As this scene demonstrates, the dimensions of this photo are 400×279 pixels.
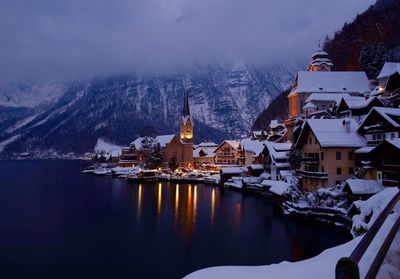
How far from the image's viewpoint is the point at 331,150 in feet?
147

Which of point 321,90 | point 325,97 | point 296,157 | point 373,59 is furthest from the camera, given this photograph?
point 373,59

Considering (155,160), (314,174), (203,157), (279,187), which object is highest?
(203,157)

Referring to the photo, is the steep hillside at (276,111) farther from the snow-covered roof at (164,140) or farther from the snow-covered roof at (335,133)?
the snow-covered roof at (335,133)

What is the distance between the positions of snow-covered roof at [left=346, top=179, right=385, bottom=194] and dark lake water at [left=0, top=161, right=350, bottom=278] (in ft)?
17.9

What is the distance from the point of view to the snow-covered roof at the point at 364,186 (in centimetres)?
3698

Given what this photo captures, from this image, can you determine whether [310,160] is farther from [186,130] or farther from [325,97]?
[186,130]

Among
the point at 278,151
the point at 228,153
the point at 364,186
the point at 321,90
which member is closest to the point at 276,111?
the point at 228,153

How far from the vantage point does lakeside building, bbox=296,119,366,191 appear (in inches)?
1753

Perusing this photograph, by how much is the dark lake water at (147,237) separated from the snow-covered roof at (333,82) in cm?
3788

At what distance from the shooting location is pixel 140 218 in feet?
161

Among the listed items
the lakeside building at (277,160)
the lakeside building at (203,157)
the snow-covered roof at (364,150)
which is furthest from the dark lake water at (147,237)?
the lakeside building at (203,157)

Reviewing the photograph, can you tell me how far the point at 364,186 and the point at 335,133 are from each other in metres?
10.5

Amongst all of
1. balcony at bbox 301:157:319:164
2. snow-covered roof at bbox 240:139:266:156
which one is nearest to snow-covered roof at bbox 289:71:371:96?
snow-covered roof at bbox 240:139:266:156

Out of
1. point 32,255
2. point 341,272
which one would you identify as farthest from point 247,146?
point 341,272
